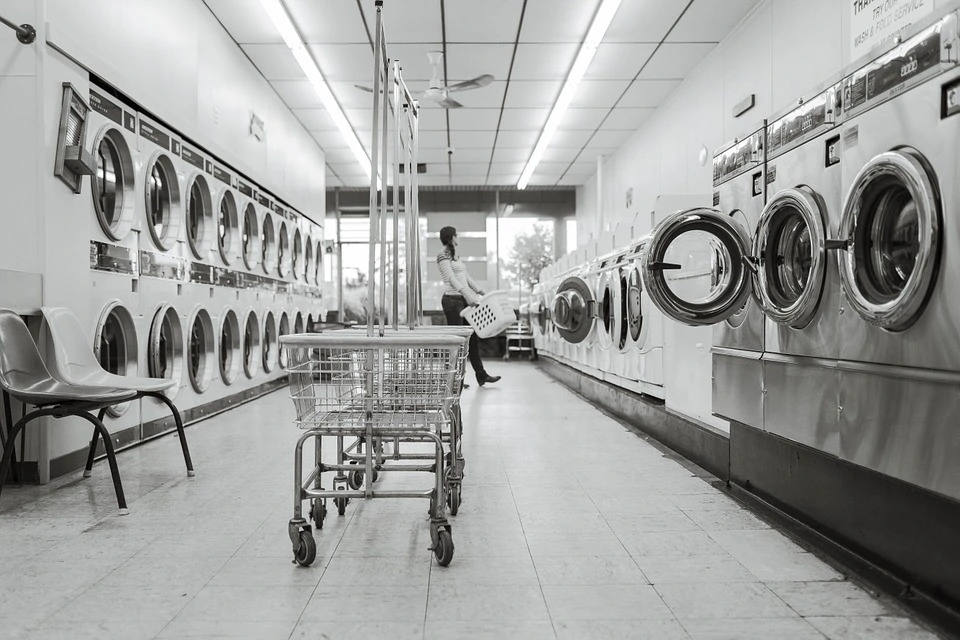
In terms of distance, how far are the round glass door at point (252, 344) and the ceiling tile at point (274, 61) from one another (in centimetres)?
220

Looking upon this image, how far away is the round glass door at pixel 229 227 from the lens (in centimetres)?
559

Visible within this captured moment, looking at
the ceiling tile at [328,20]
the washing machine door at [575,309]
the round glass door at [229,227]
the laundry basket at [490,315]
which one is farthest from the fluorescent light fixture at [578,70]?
the round glass door at [229,227]

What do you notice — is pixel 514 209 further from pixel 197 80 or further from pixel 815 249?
pixel 815 249

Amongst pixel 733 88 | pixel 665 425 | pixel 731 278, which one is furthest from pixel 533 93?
pixel 731 278

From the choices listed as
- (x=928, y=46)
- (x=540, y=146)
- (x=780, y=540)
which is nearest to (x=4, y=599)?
(x=780, y=540)

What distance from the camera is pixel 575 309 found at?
643 cm

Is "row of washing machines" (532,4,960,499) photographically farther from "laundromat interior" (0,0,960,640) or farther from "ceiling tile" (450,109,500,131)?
"ceiling tile" (450,109,500,131)

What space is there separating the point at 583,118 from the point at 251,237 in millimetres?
4038

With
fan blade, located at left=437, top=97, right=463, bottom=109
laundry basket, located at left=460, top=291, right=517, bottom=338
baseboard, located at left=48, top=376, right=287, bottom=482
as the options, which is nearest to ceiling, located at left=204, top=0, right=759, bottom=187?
fan blade, located at left=437, top=97, right=463, bottom=109

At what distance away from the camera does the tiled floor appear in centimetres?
172

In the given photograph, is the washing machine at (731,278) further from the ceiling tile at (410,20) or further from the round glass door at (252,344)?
the round glass door at (252,344)

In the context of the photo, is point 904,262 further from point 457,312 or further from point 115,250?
point 457,312

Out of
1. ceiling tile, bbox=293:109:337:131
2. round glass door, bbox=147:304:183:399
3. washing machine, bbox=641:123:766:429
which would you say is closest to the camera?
washing machine, bbox=641:123:766:429

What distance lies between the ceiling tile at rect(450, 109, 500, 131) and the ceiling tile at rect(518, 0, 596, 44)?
81.9 inches
